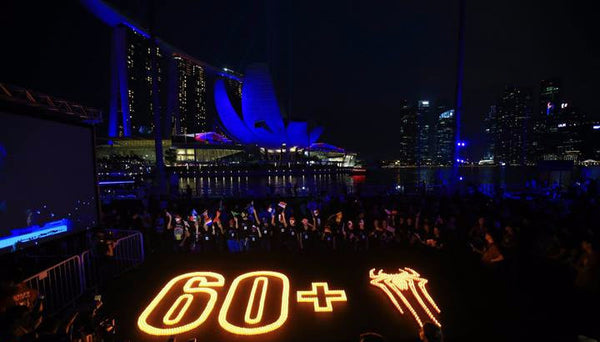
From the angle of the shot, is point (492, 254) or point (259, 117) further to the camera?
point (259, 117)

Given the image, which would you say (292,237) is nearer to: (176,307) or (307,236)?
(307,236)

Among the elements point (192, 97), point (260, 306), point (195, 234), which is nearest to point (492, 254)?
point (260, 306)

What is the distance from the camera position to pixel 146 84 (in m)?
88.4

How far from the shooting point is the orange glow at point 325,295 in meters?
4.98

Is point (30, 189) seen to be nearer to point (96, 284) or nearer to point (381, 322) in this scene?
point (96, 284)

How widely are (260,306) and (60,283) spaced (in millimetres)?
3427

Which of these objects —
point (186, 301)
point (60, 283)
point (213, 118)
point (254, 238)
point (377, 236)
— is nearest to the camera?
point (60, 283)

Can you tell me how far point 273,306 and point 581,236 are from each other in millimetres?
5700

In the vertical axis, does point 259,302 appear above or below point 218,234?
below

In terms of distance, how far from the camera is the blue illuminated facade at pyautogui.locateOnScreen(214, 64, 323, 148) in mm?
47500

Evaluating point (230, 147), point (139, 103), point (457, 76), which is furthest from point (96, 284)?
point (139, 103)

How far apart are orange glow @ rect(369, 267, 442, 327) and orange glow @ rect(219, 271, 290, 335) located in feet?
5.77

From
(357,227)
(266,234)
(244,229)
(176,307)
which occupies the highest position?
(357,227)

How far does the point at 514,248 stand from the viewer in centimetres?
582
